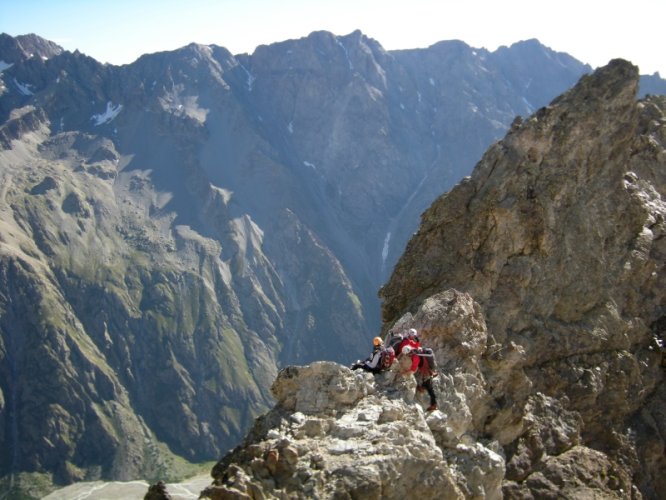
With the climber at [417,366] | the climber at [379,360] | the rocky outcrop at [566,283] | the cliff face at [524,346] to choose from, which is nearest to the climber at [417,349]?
the climber at [417,366]

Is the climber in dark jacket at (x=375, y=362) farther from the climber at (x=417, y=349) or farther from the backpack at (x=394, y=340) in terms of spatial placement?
the climber at (x=417, y=349)

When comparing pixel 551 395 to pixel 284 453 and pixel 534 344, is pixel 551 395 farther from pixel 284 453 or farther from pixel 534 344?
pixel 284 453

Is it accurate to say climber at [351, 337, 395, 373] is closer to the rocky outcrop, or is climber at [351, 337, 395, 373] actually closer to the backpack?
the backpack

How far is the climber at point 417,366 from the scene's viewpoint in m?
27.9

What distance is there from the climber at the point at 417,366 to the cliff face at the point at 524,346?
16.5 inches

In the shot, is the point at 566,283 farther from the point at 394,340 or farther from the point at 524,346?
the point at 394,340

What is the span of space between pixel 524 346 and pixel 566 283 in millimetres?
5979

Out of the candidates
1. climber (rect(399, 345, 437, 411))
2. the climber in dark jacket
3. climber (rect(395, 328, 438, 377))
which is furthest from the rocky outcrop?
the climber in dark jacket

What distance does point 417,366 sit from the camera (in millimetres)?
28031

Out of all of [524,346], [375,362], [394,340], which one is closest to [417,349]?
[375,362]

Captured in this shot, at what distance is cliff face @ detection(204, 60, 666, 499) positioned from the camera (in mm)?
24094

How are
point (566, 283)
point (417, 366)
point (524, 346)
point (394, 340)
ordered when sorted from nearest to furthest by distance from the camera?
point (417, 366), point (394, 340), point (524, 346), point (566, 283)

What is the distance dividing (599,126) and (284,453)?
1345 inches

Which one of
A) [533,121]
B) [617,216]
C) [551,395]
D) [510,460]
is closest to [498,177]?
[533,121]
